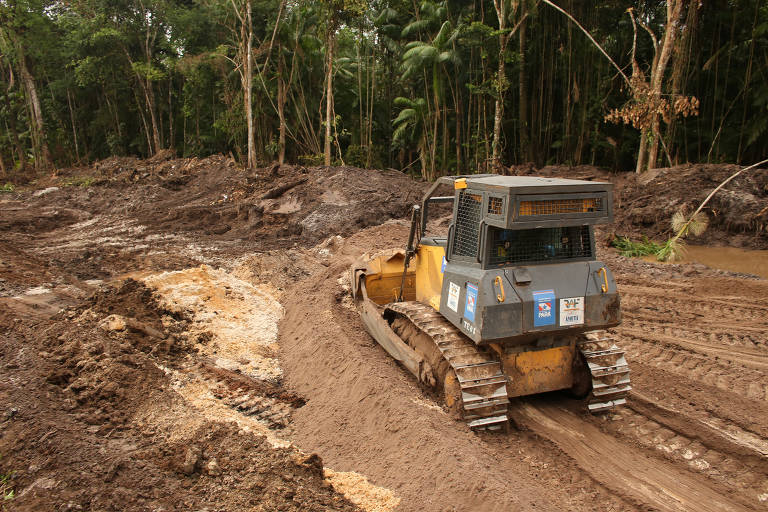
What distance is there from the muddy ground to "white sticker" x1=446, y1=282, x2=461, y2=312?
1023 mm

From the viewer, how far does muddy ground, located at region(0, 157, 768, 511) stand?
404 centimetres

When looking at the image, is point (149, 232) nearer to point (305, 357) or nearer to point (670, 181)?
point (305, 357)

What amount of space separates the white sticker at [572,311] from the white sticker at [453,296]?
969 millimetres

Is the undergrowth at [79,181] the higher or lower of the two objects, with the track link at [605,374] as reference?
higher

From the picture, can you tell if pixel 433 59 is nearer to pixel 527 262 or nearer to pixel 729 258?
pixel 729 258

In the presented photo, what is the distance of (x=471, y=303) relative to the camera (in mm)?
4766

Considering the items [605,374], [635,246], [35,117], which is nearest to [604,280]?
[605,374]

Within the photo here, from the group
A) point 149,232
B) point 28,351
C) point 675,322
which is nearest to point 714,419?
point 675,322

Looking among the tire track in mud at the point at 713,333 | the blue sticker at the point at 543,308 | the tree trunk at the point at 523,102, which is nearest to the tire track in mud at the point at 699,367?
the tire track in mud at the point at 713,333

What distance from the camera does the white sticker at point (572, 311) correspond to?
473 cm

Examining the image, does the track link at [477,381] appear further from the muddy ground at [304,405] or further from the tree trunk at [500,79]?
the tree trunk at [500,79]

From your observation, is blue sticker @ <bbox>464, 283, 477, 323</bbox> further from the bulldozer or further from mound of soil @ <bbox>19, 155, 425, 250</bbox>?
mound of soil @ <bbox>19, 155, 425, 250</bbox>

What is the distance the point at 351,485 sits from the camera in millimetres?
4191

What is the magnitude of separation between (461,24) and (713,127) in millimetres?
9793
